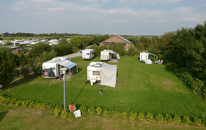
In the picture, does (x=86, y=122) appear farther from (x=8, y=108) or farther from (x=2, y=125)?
(x=8, y=108)

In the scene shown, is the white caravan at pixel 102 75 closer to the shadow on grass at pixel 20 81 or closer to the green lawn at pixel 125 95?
the green lawn at pixel 125 95

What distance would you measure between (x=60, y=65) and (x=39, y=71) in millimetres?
2543

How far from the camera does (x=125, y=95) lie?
9734 mm

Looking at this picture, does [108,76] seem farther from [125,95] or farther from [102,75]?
[125,95]

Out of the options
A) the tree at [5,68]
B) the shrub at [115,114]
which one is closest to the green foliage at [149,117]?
the shrub at [115,114]

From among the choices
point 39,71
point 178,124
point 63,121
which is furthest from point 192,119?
point 39,71

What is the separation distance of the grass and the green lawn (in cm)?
122

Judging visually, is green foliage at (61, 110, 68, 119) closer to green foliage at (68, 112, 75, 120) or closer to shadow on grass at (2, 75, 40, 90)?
green foliage at (68, 112, 75, 120)

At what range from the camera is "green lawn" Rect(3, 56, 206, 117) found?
8133 mm

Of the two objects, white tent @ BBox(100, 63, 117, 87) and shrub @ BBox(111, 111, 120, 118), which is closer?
shrub @ BBox(111, 111, 120, 118)

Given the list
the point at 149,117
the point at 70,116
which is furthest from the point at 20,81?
the point at 149,117

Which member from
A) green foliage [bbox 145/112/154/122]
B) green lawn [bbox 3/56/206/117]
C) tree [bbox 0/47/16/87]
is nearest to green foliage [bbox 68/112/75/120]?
green lawn [bbox 3/56/206/117]

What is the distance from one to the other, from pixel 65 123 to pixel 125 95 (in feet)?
16.6

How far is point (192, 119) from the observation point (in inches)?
275
